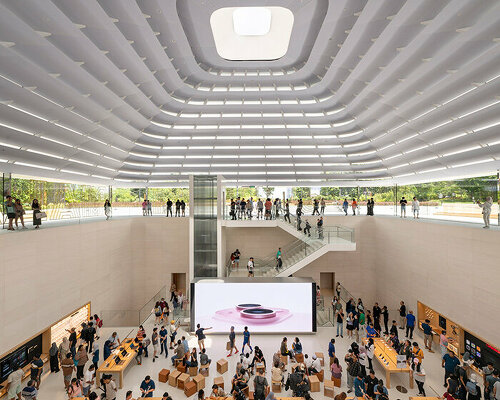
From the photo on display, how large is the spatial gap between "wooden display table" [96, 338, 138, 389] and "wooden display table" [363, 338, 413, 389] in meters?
9.12

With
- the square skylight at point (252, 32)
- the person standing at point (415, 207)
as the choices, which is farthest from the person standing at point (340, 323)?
the square skylight at point (252, 32)

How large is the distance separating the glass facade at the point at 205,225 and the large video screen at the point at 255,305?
3.20 metres

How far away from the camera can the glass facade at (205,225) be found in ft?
61.2

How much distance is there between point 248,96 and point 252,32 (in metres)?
5.27

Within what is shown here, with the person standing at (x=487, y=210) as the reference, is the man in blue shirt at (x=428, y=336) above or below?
below

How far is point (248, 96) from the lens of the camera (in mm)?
18062

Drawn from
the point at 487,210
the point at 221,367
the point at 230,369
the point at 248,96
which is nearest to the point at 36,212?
the point at 221,367

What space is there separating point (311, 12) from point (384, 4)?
2.69 m

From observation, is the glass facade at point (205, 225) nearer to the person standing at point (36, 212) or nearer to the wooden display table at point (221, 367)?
the wooden display table at point (221, 367)

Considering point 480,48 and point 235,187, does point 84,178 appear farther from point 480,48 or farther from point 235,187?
point 480,48

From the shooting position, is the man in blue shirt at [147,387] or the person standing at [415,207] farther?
the person standing at [415,207]

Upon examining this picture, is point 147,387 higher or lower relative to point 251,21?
lower

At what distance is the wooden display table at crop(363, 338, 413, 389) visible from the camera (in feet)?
33.6

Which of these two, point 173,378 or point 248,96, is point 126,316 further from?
point 248,96
